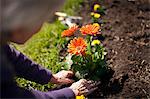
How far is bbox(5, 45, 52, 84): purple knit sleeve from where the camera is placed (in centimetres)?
242

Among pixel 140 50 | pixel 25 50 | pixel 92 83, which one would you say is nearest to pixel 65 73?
pixel 92 83

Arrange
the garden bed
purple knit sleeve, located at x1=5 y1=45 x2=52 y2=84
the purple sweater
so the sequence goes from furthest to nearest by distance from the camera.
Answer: the garden bed < purple knit sleeve, located at x1=5 y1=45 x2=52 y2=84 < the purple sweater

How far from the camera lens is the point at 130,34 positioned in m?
3.31

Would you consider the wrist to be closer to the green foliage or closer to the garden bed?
the garden bed

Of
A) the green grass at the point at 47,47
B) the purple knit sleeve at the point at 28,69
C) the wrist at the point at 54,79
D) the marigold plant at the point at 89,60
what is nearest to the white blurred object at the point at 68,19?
the green grass at the point at 47,47

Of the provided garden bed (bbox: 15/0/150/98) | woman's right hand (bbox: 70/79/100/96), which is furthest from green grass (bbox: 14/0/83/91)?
woman's right hand (bbox: 70/79/100/96)

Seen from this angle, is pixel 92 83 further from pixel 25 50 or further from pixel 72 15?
pixel 72 15

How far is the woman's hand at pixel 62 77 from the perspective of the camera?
8.91 ft

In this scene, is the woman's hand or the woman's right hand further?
the woman's hand

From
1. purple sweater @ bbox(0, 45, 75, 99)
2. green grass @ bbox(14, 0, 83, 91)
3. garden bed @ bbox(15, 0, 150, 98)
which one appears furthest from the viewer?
green grass @ bbox(14, 0, 83, 91)

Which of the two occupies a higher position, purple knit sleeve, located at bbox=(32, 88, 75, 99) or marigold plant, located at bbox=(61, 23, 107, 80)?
marigold plant, located at bbox=(61, 23, 107, 80)

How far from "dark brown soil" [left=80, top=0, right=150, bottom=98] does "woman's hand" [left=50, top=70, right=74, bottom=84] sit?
204 mm

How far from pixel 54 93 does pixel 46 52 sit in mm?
1062

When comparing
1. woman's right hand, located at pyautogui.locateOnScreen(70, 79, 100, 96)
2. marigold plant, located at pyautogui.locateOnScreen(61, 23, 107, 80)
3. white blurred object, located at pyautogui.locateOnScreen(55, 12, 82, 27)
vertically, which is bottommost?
woman's right hand, located at pyautogui.locateOnScreen(70, 79, 100, 96)
